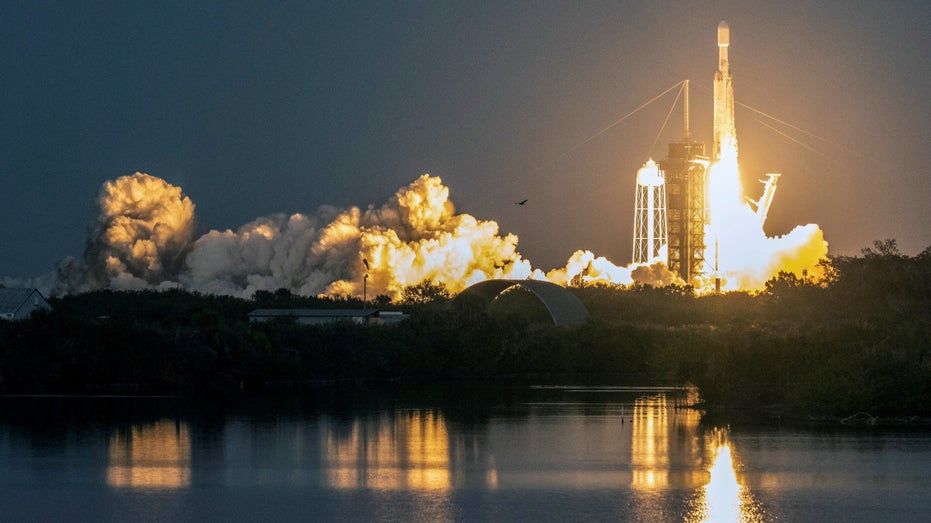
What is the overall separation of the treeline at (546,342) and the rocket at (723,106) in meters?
7.42

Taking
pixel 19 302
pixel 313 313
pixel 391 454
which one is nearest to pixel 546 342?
pixel 313 313

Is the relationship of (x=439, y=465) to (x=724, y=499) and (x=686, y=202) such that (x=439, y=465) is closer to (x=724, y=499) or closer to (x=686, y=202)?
(x=724, y=499)

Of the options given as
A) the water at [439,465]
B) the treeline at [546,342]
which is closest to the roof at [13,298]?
the treeline at [546,342]

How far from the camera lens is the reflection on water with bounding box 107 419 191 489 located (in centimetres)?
2703

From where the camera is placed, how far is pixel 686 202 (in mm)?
74812

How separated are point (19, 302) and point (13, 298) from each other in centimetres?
72

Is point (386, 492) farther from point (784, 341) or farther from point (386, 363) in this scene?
point (386, 363)

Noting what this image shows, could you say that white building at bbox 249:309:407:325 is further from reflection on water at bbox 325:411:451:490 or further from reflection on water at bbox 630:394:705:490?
reflection on water at bbox 325:411:451:490

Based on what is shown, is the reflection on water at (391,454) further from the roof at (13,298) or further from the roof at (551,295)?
the roof at (551,295)

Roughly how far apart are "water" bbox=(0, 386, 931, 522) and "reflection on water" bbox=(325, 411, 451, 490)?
54 mm

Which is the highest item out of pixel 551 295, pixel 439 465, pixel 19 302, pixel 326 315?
pixel 551 295

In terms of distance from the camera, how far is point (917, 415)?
37.8 meters

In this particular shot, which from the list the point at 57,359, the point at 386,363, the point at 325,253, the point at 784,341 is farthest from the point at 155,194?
the point at 784,341

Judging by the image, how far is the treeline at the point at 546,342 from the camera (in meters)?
39.1
